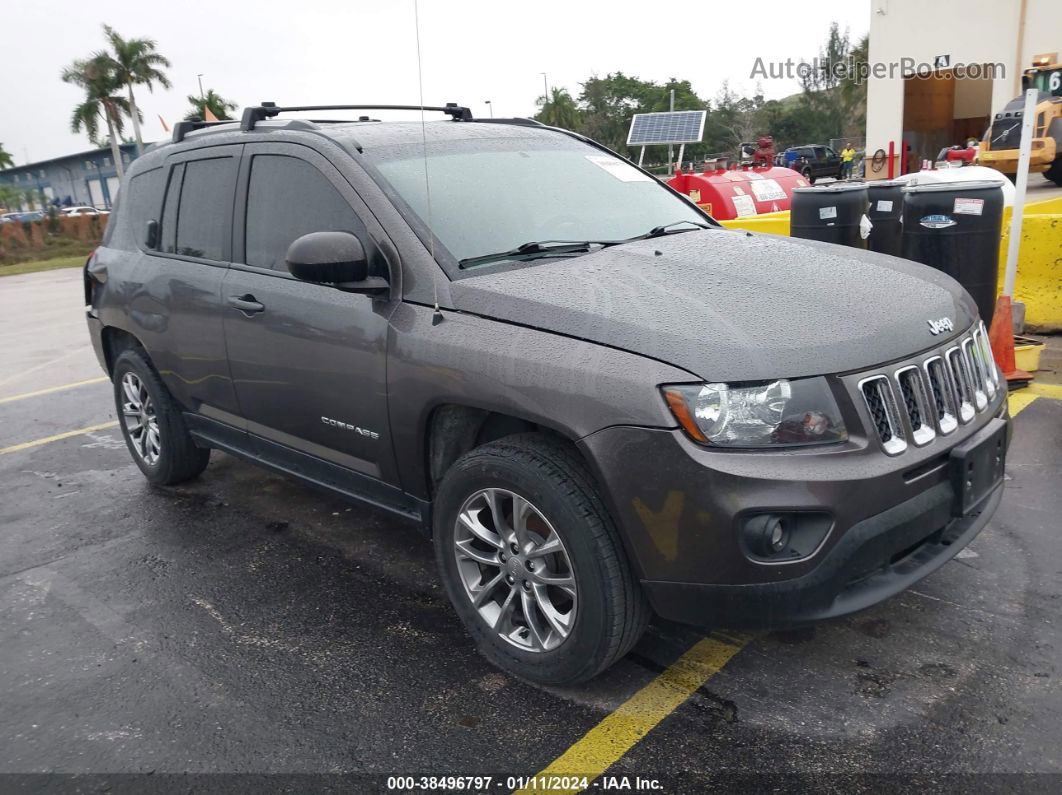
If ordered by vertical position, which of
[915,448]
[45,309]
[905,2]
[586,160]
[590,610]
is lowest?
[45,309]

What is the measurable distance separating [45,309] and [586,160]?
46.6 feet

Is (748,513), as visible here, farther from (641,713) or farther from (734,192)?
(734,192)

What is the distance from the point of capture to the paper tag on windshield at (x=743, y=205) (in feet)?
40.7

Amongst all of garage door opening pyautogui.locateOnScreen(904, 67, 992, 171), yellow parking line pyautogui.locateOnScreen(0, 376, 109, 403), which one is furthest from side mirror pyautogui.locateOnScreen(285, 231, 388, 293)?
garage door opening pyautogui.locateOnScreen(904, 67, 992, 171)

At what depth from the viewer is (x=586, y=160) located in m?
3.99

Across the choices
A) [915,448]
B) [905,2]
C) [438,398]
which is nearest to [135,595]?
[438,398]

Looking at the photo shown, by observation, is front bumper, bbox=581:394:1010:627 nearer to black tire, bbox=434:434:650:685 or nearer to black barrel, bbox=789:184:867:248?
black tire, bbox=434:434:650:685

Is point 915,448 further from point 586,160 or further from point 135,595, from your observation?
point 135,595

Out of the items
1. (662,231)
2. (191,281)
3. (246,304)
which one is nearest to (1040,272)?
(662,231)

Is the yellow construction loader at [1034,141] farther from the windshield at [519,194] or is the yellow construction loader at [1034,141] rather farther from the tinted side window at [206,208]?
the tinted side window at [206,208]

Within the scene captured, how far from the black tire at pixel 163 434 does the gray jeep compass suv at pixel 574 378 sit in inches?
23.6

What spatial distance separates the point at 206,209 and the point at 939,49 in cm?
3261

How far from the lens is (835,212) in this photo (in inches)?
275

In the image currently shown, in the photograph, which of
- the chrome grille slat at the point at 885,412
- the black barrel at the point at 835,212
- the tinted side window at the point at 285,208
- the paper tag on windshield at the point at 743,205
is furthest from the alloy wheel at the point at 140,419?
the paper tag on windshield at the point at 743,205
